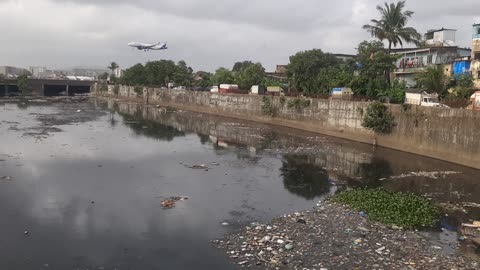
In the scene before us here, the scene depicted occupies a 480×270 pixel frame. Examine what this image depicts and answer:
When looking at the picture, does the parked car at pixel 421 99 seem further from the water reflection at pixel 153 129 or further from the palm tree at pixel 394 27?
the water reflection at pixel 153 129

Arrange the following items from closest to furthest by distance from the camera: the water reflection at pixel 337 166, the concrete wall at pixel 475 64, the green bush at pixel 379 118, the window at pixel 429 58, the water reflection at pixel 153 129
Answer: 1. the water reflection at pixel 337 166
2. the green bush at pixel 379 118
3. the water reflection at pixel 153 129
4. the concrete wall at pixel 475 64
5. the window at pixel 429 58

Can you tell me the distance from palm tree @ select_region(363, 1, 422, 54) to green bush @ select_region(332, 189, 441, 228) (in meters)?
31.4

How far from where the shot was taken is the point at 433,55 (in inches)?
2094

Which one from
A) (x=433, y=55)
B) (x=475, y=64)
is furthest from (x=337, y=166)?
(x=433, y=55)

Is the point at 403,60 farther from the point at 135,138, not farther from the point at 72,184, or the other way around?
the point at 72,184

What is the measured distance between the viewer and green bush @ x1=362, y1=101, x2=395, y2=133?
116 feet


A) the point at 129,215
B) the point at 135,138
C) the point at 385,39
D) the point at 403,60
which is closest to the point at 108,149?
the point at 135,138

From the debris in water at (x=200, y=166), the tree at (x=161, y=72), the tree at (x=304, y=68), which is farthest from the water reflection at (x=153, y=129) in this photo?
the tree at (x=161, y=72)

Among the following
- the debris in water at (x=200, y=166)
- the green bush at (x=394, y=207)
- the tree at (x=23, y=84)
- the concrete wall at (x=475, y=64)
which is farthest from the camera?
the tree at (x=23, y=84)

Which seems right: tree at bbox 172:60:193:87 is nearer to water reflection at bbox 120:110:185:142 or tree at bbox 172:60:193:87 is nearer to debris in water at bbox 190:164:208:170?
water reflection at bbox 120:110:185:142

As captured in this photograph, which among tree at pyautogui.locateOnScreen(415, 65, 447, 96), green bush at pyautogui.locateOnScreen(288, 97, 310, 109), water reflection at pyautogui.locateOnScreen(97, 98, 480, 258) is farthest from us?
green bush at pyautogui.locateOnScreen(288, 97, 310, 109)

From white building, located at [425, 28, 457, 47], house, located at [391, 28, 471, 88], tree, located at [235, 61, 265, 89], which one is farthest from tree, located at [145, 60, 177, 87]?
white building, located at [425, 28, 457, 47]

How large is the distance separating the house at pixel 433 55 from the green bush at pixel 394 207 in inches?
1343

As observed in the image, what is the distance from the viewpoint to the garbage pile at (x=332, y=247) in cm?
1179
